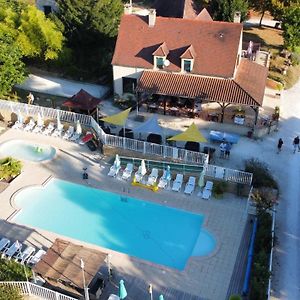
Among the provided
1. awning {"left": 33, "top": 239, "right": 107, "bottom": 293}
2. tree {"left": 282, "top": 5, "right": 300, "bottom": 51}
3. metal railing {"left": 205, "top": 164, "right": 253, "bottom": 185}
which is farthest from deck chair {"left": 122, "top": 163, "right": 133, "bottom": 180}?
tree {"left": 282, "top": 5, "right": 300, "bottom": 51}

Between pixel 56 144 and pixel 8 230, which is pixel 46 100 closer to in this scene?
pixel 56 144

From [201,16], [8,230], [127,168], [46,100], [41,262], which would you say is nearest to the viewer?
[41,262]

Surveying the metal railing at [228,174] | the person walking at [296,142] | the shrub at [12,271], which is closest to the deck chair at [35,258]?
the shrub at [12,271]

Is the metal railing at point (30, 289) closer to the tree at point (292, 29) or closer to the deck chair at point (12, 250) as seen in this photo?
the deck chair at point (12, 250)

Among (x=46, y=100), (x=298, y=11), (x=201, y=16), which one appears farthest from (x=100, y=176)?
(x=298, y=11)

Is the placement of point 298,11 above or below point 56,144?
above

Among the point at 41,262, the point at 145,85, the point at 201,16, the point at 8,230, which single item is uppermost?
the point at 201,16

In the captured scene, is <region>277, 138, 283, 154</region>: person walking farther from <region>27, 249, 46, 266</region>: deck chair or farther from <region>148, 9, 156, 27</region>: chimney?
<region>27, 249, 46, 266</region>: deck chair
